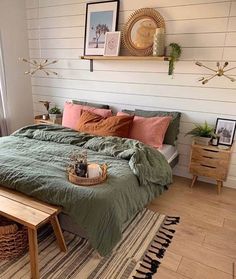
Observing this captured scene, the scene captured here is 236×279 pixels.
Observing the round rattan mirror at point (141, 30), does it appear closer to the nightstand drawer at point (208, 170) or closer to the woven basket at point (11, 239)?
the nightstand drawer at point (208, 170)

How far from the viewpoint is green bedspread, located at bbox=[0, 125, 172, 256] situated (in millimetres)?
1552

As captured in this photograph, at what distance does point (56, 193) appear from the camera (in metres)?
1.63

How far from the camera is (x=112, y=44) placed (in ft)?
10.0

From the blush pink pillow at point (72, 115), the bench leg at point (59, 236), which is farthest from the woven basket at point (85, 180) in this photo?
the blush pink pillow at point (72, 115)

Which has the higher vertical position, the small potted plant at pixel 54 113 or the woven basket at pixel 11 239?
Result: the small potted plant at pixel 54 113

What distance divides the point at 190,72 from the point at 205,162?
1.04 metres

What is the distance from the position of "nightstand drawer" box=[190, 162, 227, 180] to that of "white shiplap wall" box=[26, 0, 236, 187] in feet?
0.99

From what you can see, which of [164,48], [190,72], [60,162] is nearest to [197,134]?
[190,72]

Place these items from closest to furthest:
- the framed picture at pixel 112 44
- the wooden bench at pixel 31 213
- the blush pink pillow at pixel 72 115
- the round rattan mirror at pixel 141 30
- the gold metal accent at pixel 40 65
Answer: the wooden bench at pixel 31 213 → the round rattan mirror at pixel 141 30 → the framed picture at pixel 112 44 → the blush pink pillow at pixel 72 115 → the gold metal accent at pixel 40 65

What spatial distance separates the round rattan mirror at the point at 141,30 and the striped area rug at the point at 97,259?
203 cm

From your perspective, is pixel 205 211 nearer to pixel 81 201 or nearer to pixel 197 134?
pixel 197 134

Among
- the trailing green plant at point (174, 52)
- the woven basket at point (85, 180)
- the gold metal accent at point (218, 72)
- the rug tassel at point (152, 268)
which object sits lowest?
the rug tassel at point (152, 268)

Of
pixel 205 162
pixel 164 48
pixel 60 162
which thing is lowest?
pixel 205 162

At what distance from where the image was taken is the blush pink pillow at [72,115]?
123 inches
